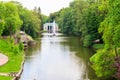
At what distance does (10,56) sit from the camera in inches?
1825

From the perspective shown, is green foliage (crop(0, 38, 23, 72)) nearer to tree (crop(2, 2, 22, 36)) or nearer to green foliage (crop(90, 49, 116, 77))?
tree (crop(2, 2, 22, 36))

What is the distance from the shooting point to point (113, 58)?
35062 mm

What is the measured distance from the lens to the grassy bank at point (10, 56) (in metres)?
37.5

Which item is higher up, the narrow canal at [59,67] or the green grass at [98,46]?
the green grass at [98,46]

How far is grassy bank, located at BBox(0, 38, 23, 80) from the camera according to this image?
37.5 metres

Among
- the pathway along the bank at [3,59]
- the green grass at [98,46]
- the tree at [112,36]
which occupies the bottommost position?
the pathway along the bank at [3,59]

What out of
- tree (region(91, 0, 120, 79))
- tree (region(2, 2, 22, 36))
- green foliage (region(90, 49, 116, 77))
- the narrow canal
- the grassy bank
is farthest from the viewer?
tree (region(2, 2, 22, 36))

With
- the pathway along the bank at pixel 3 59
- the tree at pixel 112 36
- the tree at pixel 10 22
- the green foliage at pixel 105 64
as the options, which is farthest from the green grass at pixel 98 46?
the green foliage at pixel 105 64

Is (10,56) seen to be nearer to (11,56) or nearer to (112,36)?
(11,56)

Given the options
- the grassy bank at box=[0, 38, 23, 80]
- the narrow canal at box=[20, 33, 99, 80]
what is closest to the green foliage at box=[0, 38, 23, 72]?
the grassy bank at box=[0, 38, 23, 80]

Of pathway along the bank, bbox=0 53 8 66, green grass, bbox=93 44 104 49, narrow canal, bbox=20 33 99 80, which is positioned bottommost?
narrow canal, bbox=20 33 99 80

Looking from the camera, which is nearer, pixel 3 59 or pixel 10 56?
pixel 3 59

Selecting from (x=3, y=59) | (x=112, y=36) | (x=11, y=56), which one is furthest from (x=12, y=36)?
(x=112, y=36)

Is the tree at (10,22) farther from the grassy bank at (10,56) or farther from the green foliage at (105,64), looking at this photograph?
the green foliage at (105,64)
